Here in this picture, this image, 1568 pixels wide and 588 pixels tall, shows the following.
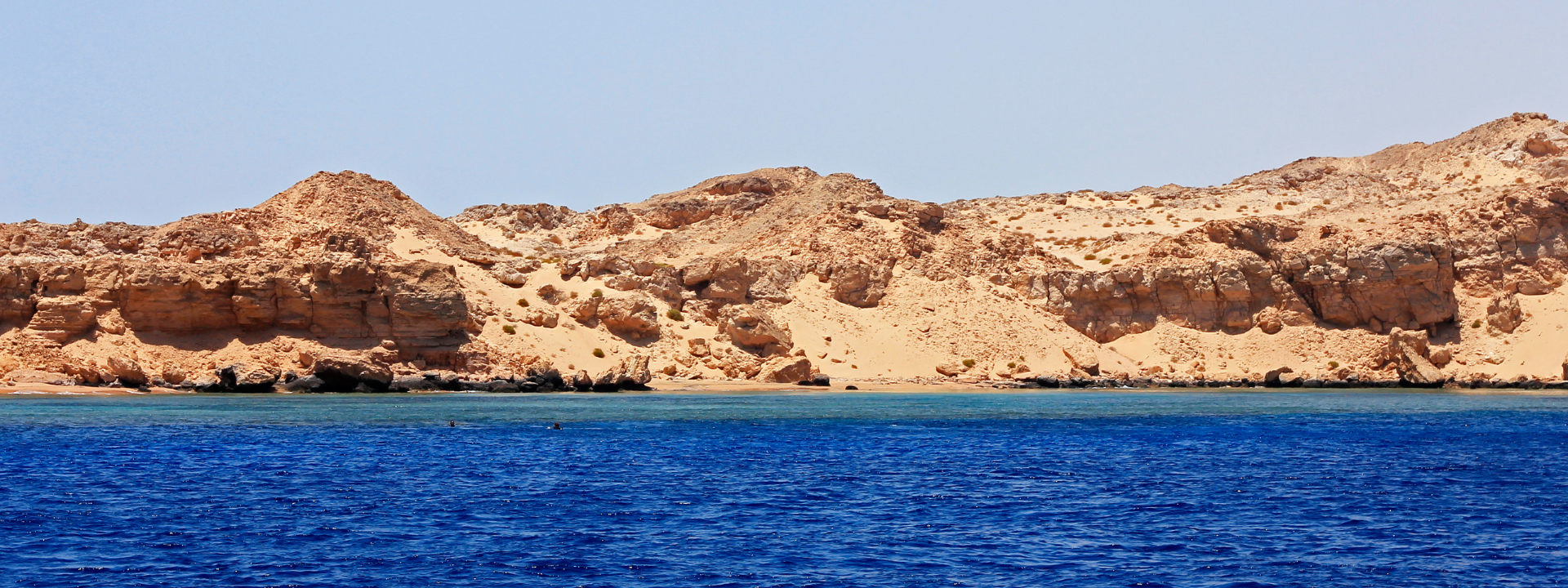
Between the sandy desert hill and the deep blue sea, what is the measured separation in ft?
57.0

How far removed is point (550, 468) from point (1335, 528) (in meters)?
16.3

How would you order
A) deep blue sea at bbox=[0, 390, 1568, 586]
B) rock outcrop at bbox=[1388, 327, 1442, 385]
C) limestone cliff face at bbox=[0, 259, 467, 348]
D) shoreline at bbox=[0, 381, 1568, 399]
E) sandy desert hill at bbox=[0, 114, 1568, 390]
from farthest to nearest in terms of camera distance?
rock outcrop at bbox=[1388, 327, 1442, 385]
sandy desert hill at bbox=[0, 114, 1568, 390]
limestone cliff face at bbox=[0, 259, 467, 348]
shoreline at bbox=[0, 381, 1568, 399]
deep blue sea at bbox=[0, 390, 1568, 586]

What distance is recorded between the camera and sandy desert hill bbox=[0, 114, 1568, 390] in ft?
201

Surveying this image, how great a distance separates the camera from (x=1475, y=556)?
731 inches

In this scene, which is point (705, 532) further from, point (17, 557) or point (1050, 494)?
point (17, 557)

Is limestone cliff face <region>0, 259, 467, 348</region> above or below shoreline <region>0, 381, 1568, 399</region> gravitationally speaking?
above

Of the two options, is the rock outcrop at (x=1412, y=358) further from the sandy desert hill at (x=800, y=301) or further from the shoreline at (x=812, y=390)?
the shoreline at (x=812, y=390)

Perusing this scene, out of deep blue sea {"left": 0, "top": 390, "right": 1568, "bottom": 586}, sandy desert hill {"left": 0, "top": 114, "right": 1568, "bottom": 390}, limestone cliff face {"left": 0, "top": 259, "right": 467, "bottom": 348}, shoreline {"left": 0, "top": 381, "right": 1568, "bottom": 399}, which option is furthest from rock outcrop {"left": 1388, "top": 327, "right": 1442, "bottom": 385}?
limestone cliff face {"left": 0, "top": 259, "right": 467, "bottom": 348}

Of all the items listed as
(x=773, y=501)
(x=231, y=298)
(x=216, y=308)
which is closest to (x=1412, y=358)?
(x=773, y=501)

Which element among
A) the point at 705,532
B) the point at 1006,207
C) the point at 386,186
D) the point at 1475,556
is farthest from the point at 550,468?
the point at 1006,207

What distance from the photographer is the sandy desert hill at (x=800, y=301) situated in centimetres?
6112

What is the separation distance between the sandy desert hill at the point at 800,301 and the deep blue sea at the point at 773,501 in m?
17.4

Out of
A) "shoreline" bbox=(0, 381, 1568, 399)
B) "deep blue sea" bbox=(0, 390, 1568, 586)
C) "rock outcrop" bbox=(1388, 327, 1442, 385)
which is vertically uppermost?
"rock outcrop" bbox=(1388, 327, 1442, 385)

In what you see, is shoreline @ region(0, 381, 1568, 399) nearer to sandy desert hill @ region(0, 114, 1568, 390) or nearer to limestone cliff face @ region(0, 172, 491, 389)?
sandy desert hill @ region(0, 114, 1568, 390)
